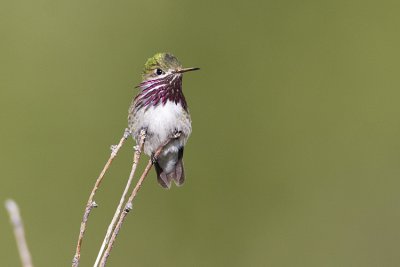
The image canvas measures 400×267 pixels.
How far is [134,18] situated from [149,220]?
1804 mm

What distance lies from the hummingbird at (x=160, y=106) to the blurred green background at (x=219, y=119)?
7.46ft

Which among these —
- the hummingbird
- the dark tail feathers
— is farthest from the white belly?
the dark tail feathers

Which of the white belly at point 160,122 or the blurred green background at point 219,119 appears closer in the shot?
the white belly at point 160,122

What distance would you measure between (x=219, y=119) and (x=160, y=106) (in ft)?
9.60

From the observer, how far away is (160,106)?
3.87m

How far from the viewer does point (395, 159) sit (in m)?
7.18

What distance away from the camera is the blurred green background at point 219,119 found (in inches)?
249

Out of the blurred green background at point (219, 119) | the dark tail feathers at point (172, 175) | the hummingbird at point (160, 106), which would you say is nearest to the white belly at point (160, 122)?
the hummingbird at point (160, 106)

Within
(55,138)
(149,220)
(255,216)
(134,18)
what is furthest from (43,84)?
(255,216)

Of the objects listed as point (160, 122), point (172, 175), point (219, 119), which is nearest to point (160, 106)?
point (160, 122)

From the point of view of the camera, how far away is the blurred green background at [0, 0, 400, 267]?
6.33 m

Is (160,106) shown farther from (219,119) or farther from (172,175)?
(219,119)

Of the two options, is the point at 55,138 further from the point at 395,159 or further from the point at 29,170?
the point at 395,159

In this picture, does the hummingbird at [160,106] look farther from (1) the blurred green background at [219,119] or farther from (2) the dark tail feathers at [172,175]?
(1) the blurred green background at [219,119]
